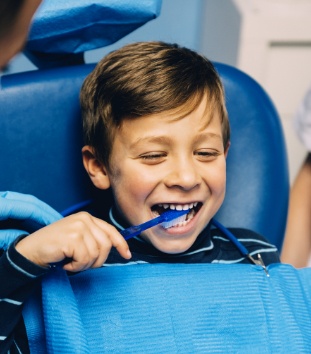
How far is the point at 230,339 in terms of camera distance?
1035mm

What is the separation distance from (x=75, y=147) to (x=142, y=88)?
18 centimetres

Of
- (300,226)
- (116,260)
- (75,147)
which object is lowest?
(300,226)

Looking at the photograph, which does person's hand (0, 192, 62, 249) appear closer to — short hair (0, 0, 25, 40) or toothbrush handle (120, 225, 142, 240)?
toothbrush handle (120, 225, 142, 240)

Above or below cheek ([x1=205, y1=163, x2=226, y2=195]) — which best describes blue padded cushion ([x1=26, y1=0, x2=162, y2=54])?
above

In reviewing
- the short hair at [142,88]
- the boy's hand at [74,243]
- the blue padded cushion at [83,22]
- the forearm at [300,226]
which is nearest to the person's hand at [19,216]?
the boy's hand at [74,243]

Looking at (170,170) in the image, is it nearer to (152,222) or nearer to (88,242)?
(152,222)

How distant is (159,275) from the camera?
1057mm

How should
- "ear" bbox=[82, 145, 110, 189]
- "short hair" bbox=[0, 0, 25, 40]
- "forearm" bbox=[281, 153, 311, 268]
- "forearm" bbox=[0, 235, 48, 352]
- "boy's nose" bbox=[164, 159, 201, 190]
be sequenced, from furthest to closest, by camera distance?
"forearm" bbox=[281, 153, 311, 268]
"ear" bbox=[82, 145, 110, 189]
"boy's nose" bbox=[164, 159, 201, 190]
"forearm" bbox=[0, 235, 48, 352]
"short hair" bbox=[0, 0, 25, 40]

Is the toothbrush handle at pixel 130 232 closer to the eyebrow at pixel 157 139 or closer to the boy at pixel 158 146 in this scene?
the boy at pixel 158 146

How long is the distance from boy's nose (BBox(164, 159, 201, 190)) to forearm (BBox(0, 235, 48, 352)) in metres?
0.23

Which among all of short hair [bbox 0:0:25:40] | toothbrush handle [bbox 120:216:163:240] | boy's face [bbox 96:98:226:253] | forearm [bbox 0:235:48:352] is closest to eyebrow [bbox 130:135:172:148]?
boy's face [bbox 96:98:226:253]

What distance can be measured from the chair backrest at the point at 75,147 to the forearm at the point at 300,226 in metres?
0.20

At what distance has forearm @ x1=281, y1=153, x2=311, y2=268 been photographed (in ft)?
4.88

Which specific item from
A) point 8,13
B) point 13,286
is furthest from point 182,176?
point 8,13
